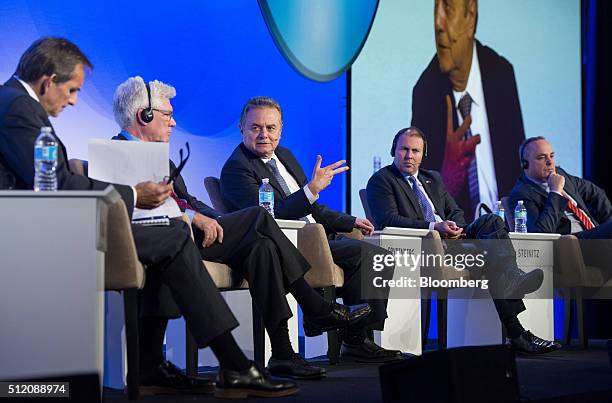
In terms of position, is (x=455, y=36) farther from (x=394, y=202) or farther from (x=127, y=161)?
(x=127, y=161)

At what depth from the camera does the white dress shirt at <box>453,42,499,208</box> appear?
6.76 metres

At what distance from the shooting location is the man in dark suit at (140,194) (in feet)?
9.34

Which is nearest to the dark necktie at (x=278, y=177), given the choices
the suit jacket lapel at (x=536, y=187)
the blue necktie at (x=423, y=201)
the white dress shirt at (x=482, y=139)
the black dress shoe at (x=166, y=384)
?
the blue necktie at (x=423, y=201)

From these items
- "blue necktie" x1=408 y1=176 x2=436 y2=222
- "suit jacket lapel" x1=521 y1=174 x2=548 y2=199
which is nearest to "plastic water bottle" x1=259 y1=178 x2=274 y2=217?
"blue necktie" x1=408 y1=176 x2=436 y2=222

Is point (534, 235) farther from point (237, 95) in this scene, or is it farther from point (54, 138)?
point (54, 138)

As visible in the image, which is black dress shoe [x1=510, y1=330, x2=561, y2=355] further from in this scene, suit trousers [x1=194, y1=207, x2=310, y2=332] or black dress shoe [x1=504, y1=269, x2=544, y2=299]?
suit trousers [x1=194, y1=207, x2=310, y2=332]

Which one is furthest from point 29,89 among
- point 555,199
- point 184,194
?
point 555,199

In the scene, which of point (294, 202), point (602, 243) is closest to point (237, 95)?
point (294, 202)

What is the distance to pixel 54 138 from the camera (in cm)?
284

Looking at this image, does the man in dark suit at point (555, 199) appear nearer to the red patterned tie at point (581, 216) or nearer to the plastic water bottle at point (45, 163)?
the red patterned tie at point (581, 216)

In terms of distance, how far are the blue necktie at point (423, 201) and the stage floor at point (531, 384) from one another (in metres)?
1.00

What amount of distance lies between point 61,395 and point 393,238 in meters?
2.43

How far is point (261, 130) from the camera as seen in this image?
14.7ft

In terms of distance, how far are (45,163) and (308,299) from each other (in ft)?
3.93
